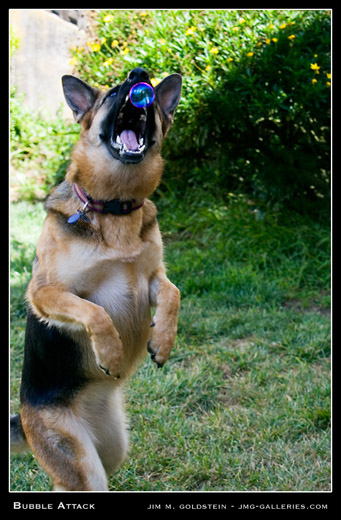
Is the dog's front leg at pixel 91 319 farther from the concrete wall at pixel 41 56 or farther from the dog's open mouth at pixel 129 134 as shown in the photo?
the concrete wall at pixel 41 56

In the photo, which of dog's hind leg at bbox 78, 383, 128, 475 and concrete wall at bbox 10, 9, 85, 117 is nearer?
dog's hind leg at bbox 78, 383, 128, 475

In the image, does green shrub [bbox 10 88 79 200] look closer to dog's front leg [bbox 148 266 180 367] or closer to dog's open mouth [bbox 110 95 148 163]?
dog's open mouth [bbox 110 95 148 163]

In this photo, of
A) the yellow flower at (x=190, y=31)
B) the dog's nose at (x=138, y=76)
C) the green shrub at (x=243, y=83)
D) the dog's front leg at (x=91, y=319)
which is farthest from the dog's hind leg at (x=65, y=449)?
the yellow flower at (x=190, y=31)

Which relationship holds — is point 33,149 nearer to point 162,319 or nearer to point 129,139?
point 129,139

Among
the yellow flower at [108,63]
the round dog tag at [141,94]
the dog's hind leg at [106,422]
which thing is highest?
the round dog tag at [141,94]

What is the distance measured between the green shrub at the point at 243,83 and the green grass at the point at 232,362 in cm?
48

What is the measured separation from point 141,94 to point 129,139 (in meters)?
0.29

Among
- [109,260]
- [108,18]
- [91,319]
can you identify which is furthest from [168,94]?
[108,18]

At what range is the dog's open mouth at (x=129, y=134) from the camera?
313cm

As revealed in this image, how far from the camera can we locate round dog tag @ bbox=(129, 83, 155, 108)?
300cm

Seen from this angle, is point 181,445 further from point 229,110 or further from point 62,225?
point 229,110

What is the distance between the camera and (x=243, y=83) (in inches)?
259

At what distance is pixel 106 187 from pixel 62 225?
0.32m

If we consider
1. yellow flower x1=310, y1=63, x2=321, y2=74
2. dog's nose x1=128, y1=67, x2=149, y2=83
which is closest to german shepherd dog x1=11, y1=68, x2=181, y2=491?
dog's nose x1=128, y1=67, x2=149, y2=83
